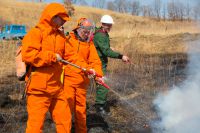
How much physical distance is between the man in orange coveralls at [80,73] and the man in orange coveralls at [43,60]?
713 millimetres

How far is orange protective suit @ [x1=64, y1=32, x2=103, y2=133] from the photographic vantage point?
17.3 ft

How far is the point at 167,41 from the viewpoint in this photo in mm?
22047

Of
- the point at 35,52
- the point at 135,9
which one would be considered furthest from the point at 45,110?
the point at 135,9

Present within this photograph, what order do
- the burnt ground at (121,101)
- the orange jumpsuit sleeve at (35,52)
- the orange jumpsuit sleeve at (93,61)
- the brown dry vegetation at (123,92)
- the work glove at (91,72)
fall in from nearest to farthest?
the orange jumpsuit sleeve at (35,52) < the work glove at (91,72) < the orange jumpsuit sleeve at (93,61) < the burnt ground at (121,101) < the brown dry vegetation at (123,92)

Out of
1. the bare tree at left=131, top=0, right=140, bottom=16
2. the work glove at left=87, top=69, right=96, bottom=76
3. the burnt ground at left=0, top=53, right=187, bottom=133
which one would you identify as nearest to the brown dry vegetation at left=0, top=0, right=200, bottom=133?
the burnt ground at left=0, top=53, right=187, bottom=133

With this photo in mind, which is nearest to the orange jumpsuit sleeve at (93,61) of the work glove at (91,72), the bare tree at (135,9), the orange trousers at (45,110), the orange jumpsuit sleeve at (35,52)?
the work glove at (91,72)

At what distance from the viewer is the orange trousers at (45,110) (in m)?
4.39

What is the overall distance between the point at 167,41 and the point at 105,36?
15692 mm

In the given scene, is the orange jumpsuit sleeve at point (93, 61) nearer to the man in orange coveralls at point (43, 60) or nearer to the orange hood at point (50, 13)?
the man in orange coveralls at point (43, 60)

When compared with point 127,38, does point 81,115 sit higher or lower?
lower

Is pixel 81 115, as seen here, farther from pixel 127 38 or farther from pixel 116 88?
pixel 127 38

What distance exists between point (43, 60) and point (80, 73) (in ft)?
3.83

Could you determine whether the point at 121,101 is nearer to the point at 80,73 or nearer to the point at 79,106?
the point at 79,106

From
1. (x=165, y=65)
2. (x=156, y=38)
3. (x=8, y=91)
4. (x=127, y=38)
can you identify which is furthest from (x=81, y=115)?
(x=156, y=38)
